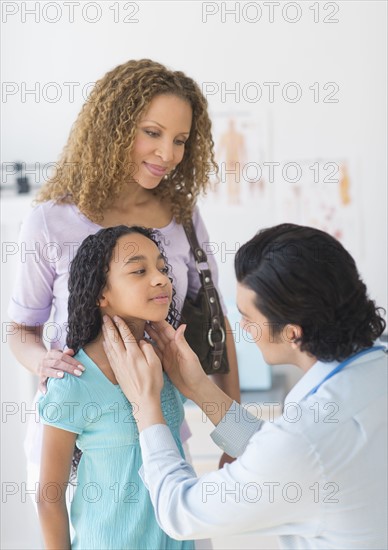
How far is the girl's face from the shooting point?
1443 millimetres

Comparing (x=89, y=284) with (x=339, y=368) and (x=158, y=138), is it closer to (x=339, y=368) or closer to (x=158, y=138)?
(x=158, y=138)

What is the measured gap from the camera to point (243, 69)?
2.86m

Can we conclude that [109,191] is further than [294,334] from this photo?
Yes

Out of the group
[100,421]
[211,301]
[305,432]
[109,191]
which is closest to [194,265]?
[211,301]

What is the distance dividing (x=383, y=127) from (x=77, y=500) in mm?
1886

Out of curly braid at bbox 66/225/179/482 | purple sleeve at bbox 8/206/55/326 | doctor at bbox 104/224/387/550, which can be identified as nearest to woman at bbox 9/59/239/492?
purple sleeve at bbox 8/206/55/326

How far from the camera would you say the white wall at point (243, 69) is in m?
2.80

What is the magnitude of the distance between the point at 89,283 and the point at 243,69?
64.6 inches

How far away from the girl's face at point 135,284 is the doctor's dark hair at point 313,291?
310 mm

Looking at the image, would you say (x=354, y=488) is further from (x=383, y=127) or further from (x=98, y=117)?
(x=383, y=127)

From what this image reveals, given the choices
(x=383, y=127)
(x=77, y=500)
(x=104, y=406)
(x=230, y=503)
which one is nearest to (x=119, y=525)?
(x=77, y=500)

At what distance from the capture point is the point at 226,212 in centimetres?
294

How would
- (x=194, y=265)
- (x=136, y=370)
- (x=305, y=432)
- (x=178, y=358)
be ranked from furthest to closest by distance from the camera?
(x=194, y=265) → (x=178, y=358) → (x=136, y=370) → (x=305, y=432)

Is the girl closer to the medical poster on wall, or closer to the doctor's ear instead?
the doctor's ear
